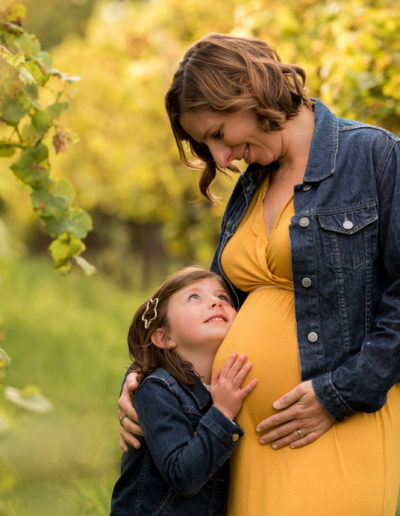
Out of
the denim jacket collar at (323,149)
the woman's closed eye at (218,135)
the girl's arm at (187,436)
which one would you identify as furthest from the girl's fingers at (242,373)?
the woman's closed eye at (218,135)

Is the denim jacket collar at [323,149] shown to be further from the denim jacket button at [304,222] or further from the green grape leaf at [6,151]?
the green grape leaf at [6,151]

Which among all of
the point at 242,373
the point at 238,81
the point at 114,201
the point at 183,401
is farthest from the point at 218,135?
the point at 114,201

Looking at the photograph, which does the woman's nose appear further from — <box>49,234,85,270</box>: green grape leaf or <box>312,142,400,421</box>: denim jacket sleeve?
<box>49,234,85,270</box>: green grape leaf

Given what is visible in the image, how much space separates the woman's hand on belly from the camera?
205cm

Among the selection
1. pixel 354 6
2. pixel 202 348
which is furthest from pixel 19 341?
pixel 202 348

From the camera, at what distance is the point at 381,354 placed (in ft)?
6.56

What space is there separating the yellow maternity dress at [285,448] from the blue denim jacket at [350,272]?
7 cm

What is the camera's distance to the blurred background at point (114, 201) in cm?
403

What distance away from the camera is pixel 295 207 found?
2.17 metres

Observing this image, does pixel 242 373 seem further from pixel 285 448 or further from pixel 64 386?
pixel 64 386

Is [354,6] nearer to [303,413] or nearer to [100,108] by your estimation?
[303,413]

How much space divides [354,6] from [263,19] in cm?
104

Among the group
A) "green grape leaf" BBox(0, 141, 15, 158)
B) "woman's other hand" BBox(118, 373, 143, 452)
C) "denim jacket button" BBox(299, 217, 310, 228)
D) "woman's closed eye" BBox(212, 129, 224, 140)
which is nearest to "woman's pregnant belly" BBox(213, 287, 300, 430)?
"denim jacket button" BBox(299, 217, 310, 228)

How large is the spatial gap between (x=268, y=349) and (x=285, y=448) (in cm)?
29
